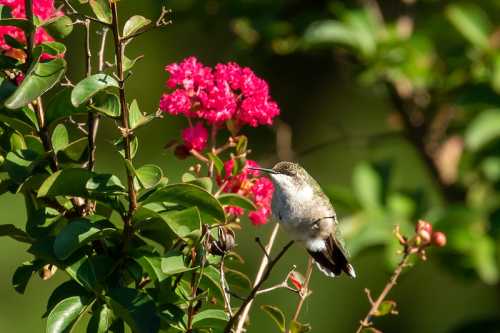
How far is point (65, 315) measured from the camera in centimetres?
134

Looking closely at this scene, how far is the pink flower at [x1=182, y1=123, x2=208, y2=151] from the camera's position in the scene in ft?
4.95

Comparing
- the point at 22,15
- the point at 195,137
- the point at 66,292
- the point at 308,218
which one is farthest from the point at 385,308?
the point at 22,15

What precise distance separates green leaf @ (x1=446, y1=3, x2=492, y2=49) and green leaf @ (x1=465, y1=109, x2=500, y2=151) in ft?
0.80

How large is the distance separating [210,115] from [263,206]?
0.20 m

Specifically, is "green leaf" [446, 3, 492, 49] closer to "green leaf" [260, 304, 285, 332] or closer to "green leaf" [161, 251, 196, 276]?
"green leaf" [260, 304, 285, 332]

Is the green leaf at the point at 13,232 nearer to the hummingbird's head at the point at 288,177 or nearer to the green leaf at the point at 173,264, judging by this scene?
the green leaf at the point at 173,264

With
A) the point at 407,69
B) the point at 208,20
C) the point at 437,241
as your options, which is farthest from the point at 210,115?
the point at 208,20

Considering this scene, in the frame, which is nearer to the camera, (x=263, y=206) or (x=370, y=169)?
(x=263, y=206)

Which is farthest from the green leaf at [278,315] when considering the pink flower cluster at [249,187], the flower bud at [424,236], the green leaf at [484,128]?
the green leaf at [484,128]

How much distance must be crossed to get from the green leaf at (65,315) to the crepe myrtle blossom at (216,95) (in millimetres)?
315

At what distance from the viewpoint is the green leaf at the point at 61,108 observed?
137cm

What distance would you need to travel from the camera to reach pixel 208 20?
156 inches

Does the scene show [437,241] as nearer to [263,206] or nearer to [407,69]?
[263,206]

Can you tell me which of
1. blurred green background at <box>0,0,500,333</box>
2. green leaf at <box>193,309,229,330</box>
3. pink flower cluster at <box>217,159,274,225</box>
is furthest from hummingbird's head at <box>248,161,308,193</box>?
blurred green background at <box>0,0,500,333</box>
